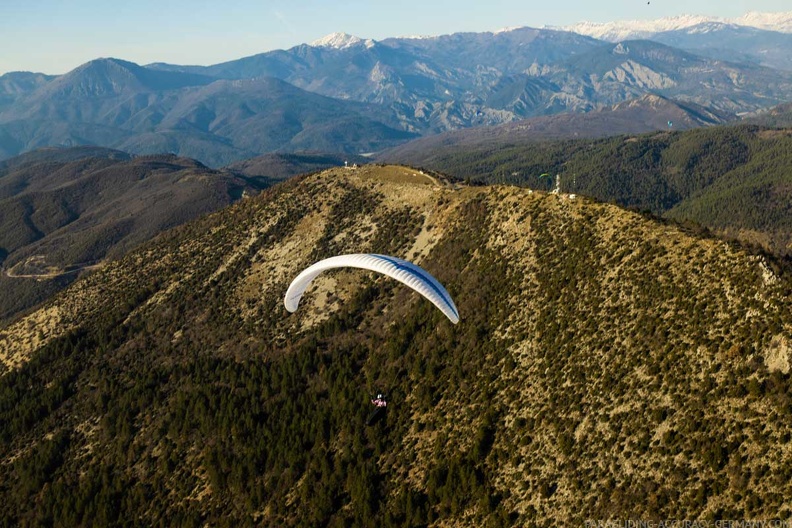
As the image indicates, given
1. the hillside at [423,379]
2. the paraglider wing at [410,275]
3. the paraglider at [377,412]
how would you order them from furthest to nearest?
the paraglider at [377,412] < the paraglider wing at [410,275] < the hillside at [423,379]

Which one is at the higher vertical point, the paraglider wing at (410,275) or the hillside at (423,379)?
the paraglider wing at (410,275)

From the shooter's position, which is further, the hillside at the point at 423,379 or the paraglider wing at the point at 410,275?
the paraglider wing at the point at 410,275

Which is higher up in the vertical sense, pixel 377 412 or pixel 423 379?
pixel 423 379

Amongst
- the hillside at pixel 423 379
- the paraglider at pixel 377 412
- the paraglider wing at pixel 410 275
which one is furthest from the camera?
the paraglider at pixel 377 412

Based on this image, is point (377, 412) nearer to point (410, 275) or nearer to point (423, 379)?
point (423, 379)

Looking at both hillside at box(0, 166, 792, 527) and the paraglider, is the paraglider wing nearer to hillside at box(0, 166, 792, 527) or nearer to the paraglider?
hillside at box(0, 166, 792, 527)

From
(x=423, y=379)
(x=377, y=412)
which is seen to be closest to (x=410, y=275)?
(x=423, y=379)

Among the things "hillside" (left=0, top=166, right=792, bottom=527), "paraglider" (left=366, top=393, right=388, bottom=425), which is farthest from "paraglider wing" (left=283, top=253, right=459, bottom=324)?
"paraglider" (left=366, top=393, right=388, bottom=425)

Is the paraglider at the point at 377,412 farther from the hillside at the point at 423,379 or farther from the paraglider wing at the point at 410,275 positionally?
the paraglider wing at the point at 410,275

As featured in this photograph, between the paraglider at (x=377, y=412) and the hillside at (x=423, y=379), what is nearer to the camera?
the hillside at (x=423, y=379)

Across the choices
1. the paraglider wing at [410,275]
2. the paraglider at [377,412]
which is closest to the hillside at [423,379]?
the paraglider at [377,412]
